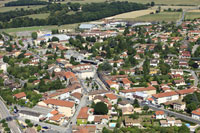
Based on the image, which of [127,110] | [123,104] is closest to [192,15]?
[123,104]

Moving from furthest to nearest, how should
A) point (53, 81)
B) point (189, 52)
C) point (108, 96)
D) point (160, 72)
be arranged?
point (189, 52)
point (160, 72)
point (53, 81)
point (108, 96)

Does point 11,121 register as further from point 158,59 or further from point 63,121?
point 158,59

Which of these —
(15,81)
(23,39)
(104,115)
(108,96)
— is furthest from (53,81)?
(23,39)

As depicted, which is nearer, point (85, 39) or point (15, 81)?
point (15, 81)

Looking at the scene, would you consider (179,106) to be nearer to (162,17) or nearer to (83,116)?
(83,116)

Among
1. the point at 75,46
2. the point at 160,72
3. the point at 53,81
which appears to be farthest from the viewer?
the point at 75,46

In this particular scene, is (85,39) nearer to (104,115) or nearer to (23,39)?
(23,39)

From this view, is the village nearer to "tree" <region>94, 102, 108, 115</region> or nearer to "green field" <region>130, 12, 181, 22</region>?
"tree" <region>94, 102, 108, 115</region>

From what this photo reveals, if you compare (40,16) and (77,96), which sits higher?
(40,16)
